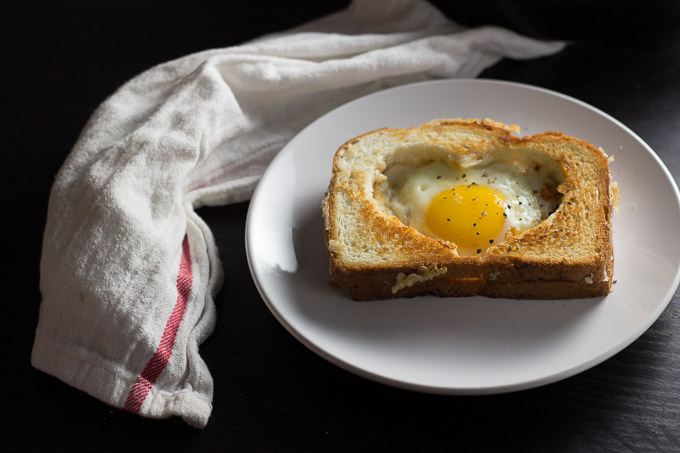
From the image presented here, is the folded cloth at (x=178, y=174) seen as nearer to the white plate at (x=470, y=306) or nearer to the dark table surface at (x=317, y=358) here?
the dark table surface at (x=317, y=358)

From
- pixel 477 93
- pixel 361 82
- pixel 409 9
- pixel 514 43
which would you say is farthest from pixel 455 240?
pixel 409 9

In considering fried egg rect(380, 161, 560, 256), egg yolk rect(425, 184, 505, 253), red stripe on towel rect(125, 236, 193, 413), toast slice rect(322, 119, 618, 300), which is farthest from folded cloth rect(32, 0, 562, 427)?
egg yolk rect(425, 184, 505, 253)

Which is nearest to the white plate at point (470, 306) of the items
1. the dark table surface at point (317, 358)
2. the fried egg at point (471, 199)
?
the dark table surface at point (317, 358)

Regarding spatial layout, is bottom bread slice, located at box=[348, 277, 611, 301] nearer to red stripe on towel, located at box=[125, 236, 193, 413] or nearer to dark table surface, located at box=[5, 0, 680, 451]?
dark table surface, located at box=[5, 0, 680, 451]

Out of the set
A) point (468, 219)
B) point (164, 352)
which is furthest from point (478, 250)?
point (164, 352)

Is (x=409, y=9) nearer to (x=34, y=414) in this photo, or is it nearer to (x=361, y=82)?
(x=361, y=82)

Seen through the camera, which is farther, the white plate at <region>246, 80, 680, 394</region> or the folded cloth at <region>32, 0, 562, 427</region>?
the folded cloth at <region>32, 0, 562, 427</region>
